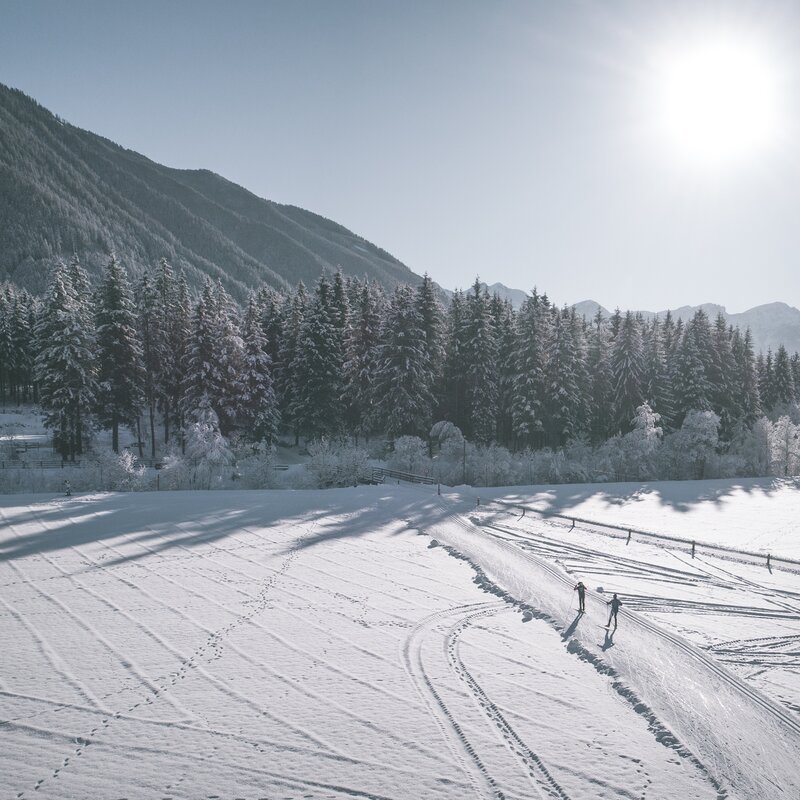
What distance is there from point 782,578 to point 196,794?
2177cm

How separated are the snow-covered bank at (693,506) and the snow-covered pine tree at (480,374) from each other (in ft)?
27.4

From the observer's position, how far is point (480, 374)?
43.5m

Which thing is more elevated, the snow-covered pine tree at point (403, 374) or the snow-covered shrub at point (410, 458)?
the snow-covered pine tree at point (403, 374)

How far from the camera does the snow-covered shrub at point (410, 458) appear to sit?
37406 mm

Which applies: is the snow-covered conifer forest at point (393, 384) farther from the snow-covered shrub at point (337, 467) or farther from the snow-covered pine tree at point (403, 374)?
the snow-covered shrub at point (337, 467)

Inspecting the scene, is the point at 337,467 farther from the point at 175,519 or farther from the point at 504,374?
the point at 504,374

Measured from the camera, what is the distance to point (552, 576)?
1878 cm

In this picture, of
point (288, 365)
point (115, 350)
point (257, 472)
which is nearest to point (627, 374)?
point (288, 365)

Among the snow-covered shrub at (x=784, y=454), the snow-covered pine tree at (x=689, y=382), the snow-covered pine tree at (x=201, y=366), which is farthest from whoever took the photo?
the snow-covered pine tree at (x=689, y=382)

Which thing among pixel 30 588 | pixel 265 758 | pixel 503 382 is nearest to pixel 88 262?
pixel 503 382

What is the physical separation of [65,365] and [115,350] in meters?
3.43

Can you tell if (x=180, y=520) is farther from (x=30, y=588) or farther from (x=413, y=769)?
(x=413, y=769)

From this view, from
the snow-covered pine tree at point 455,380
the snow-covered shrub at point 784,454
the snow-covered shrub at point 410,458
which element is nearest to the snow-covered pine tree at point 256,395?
the snow-covered shrub at point 410,458

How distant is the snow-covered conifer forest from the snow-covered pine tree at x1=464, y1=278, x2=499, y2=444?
13 centimetres
